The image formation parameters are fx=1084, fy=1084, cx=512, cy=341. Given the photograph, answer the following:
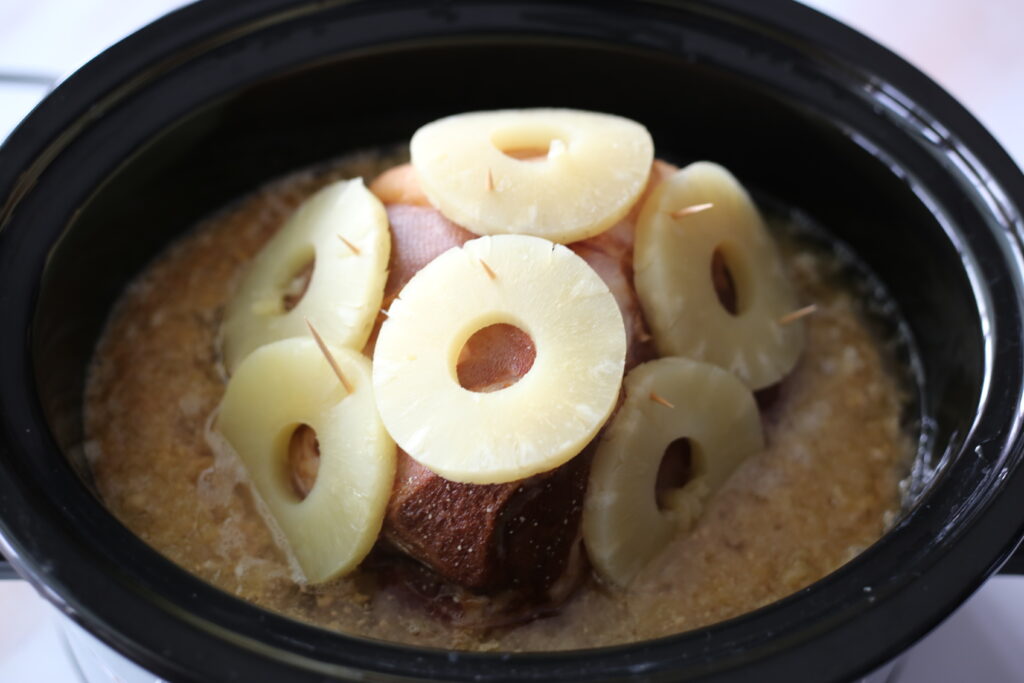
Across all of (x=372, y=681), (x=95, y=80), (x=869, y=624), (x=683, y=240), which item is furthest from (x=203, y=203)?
(x=869, y=624)

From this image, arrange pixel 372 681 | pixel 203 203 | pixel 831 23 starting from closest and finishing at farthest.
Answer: pixel 372 681 → pixel 831 23 → pixel 203 203

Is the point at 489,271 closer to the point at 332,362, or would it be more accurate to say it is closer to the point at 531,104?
the point at 332,362

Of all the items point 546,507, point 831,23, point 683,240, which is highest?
point 831,23

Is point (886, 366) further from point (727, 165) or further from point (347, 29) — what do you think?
point (347, 29)

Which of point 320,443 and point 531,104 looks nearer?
point 320,443

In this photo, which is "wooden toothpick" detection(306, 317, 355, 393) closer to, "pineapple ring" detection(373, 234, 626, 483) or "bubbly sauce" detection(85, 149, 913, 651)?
"pineapple ring" detection(373, 234, 626, 483)

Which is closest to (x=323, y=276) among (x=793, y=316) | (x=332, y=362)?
→ (x=332, y=362)
